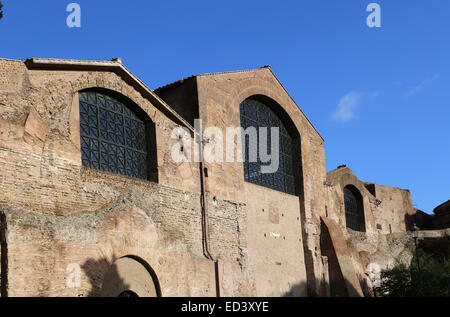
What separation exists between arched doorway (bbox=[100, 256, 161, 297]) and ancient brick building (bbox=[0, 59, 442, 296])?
0.07 feet

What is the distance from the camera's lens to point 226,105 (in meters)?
14.6

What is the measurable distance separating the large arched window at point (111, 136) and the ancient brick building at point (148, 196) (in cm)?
3

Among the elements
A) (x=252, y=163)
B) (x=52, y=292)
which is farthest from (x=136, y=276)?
(x=252, y=163)

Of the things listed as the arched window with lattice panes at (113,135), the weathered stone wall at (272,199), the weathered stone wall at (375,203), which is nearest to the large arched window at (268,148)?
the weathered stone wall at (272,199)

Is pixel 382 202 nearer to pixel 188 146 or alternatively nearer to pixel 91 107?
pixel 188 146

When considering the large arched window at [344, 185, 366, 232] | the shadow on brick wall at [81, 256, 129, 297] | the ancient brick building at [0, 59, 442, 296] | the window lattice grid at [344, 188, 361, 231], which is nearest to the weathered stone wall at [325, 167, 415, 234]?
the large arched window at [344, 185, 366, 232]

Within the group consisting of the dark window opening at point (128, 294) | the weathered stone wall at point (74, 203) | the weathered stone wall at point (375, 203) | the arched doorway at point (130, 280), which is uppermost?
the weathered stone wall at point (375, 203)

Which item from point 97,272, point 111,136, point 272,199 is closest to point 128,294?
point 97,272

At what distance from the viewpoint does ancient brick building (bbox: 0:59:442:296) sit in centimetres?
892

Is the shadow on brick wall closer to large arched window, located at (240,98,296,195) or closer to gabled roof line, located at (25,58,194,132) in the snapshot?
gabled roof line, located at (25,58,194,132)

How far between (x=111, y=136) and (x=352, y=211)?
44.7 ft

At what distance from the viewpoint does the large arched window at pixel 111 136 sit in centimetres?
1052

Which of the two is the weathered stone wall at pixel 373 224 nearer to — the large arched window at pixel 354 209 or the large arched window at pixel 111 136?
the large arched window at pixel 354 209
